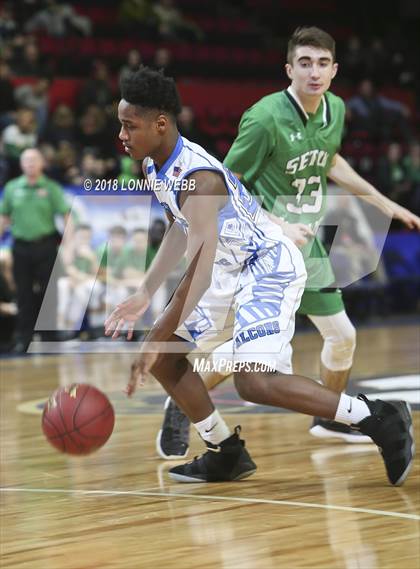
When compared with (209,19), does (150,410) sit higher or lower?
lower

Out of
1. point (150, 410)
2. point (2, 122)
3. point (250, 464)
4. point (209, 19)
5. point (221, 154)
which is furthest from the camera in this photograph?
point (209, 19)

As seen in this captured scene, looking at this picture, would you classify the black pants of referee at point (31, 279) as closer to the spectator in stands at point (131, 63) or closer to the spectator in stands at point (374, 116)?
the spectator in stands at point (131, 63)

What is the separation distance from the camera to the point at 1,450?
629 centimetres

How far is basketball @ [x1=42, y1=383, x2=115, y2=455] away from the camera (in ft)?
15.9

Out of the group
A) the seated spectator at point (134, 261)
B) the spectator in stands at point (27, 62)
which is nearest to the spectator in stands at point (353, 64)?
the spectator in stands at point (27, 62)

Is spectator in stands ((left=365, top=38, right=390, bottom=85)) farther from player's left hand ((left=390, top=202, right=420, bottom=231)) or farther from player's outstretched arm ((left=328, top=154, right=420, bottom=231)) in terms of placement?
player's left hand ((left=390, top=202, right=420, bottom=231))

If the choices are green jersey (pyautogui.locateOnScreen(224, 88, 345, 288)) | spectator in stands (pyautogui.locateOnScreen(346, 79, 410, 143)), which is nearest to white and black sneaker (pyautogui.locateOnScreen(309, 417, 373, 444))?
green jersey (pyautogui.locateOnScreen(224, 88, 345, 288))

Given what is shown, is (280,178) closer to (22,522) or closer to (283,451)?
(283,451)

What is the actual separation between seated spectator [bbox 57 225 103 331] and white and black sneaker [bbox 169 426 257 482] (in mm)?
6605

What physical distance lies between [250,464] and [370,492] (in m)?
0.64

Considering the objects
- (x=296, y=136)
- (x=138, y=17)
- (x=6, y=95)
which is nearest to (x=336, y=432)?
(x=296, y=136)

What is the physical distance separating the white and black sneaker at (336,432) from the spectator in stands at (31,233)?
19.1ft

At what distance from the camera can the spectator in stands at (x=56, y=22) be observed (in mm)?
16094

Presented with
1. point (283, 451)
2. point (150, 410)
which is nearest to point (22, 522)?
point (283, 451)
